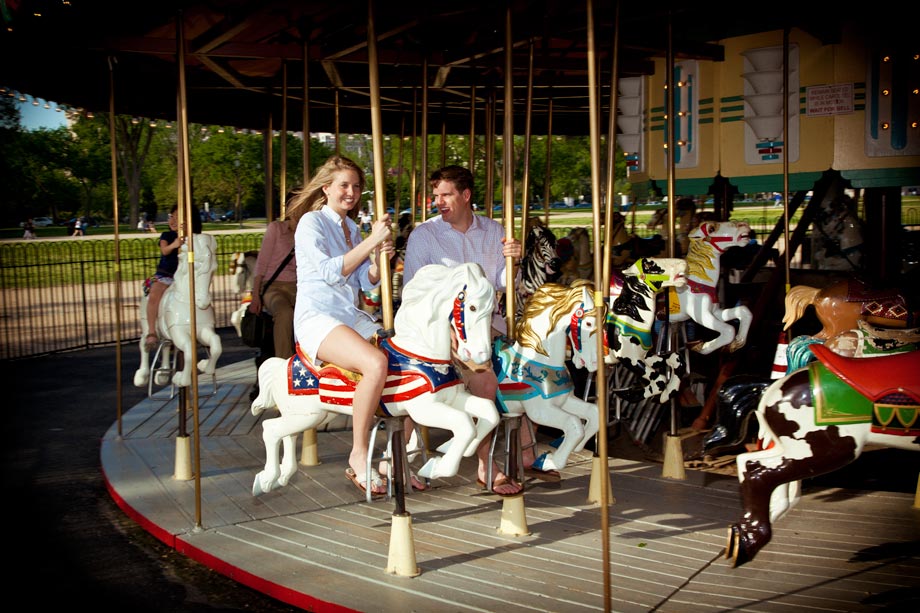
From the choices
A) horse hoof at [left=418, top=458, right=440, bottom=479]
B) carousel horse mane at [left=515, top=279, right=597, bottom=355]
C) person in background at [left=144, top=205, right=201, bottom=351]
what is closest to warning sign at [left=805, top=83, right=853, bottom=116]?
carousel horse mane at [left=515, top=279, right=597, bottom=355]

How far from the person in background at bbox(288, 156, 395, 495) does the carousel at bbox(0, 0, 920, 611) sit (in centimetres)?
12

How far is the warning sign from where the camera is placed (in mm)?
7680

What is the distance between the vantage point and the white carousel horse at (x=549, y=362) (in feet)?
17.1

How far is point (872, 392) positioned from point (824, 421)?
0.24 meters

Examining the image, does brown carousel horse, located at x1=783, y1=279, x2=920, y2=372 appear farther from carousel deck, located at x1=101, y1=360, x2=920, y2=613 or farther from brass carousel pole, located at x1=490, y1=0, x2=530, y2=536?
brass carousel pole, located at x1=490, y1=0, x2=530, y2=536

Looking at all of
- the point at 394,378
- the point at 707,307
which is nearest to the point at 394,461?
the point at 394,378

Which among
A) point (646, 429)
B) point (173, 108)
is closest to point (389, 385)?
point (646, 429)

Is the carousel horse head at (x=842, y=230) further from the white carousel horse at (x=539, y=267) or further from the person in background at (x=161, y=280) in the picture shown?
the person in background at (x=161, y=280)

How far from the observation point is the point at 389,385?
4.55m

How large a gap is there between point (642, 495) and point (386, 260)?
7.53 ft

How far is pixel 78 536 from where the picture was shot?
17.6ft

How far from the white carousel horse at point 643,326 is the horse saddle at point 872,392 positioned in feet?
5.23

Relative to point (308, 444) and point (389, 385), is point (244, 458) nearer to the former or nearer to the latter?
point (308, 444)

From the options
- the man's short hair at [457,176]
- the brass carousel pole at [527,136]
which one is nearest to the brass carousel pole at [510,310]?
the man's short hair at [457,176]
